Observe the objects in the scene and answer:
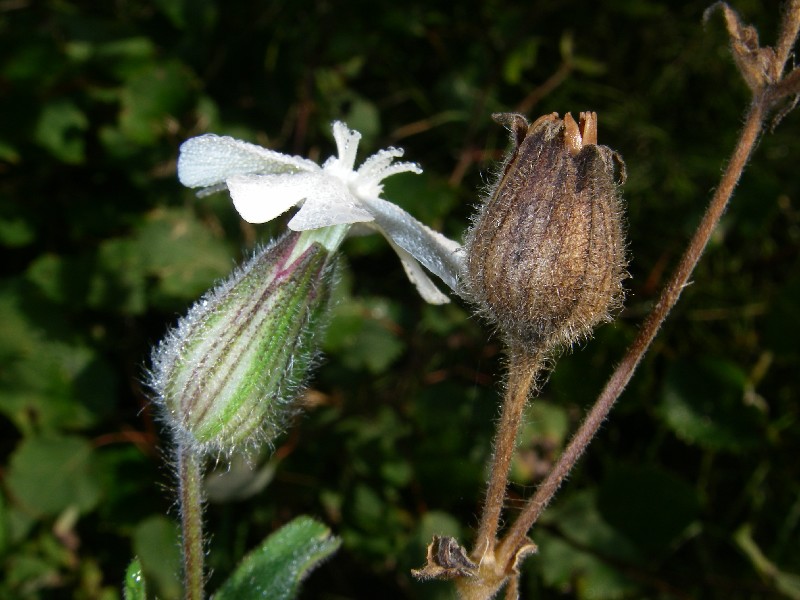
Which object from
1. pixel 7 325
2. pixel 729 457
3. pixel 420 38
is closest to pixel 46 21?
pixel 7 325

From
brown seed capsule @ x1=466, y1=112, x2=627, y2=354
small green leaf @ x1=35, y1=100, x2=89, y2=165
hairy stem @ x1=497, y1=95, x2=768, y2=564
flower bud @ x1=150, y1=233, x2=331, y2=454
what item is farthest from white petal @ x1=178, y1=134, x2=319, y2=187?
small green leaf @ x1=35, y1=100, x2=89, y2=165

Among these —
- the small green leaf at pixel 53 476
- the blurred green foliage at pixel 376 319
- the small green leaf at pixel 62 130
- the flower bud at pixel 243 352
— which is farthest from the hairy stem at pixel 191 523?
the small green leaf at pixel 62 130

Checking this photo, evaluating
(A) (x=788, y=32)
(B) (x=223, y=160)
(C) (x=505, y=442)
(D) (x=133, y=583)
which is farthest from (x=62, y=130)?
(A) (x=788, y=32)

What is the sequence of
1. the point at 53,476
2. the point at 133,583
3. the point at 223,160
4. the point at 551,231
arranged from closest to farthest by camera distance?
the point at 551,231 → the point at 133,583 → the point at 223,160 → the point at 53,476

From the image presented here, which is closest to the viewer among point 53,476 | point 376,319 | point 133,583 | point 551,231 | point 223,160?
point 551,231

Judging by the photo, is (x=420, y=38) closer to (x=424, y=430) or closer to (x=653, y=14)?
(x=653, y=14)

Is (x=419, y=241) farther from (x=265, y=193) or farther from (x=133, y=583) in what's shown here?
(x=133, y=583)

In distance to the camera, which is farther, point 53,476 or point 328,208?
point 53,476

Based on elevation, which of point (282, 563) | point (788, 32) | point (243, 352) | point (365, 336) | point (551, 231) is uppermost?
point (788, 32)
